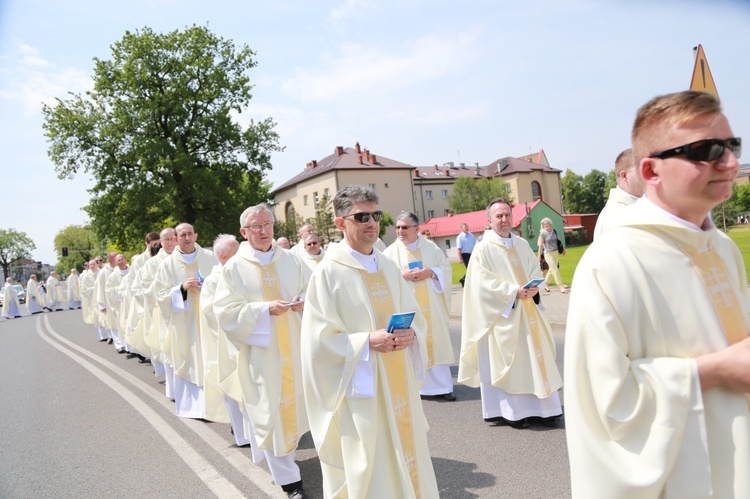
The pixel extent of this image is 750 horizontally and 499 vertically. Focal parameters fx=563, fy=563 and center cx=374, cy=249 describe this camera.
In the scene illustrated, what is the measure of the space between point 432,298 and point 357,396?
14.4ft

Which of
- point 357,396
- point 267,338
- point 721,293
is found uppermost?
point 721,293

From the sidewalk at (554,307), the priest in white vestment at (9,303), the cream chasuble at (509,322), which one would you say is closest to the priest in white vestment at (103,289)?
the sidewalk at (554,307)

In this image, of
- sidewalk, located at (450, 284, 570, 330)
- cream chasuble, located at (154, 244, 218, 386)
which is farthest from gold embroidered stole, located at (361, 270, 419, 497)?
sidewalk, located at (450, 284, 570, 330)

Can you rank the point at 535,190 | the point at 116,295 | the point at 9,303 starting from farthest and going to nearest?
the point at 535,190, the point at 9,303, the point at 116,295

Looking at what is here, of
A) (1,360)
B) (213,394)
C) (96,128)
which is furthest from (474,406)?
(96,128)

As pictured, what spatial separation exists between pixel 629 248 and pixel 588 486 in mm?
772

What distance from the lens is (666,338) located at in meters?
1.77

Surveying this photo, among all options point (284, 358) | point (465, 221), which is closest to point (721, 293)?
point (284, 358)

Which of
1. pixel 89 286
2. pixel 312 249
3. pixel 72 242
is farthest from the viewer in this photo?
pixel 72 242

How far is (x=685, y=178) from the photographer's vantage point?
1724 mm

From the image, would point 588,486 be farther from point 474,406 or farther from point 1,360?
point 1,360

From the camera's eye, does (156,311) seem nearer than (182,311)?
No

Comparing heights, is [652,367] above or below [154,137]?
below

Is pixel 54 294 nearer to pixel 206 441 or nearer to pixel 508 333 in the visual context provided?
pixel 206 441
